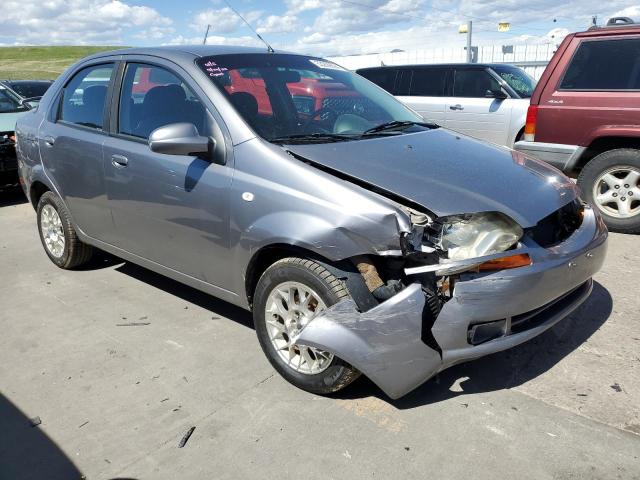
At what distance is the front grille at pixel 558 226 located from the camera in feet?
9.63

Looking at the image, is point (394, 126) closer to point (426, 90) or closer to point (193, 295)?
point (193, 295)

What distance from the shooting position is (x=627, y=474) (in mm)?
2357

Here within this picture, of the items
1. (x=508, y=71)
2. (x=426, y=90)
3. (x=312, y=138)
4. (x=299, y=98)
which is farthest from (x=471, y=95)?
(x=312, y=138)

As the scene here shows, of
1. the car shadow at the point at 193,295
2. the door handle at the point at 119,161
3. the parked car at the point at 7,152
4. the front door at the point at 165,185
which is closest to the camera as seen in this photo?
the front door at the point at 165,185

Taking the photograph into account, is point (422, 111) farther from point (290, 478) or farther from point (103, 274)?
point (290, 478)

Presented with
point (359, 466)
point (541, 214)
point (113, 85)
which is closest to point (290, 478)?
point (359, 466)

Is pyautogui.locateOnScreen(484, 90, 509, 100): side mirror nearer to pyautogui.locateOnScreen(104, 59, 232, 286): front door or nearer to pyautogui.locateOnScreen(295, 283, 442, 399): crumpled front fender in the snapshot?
pyautogui.locateOnScreen(104, 59, 232, 286): front door

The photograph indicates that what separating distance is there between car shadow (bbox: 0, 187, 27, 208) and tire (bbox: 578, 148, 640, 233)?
24.3ft

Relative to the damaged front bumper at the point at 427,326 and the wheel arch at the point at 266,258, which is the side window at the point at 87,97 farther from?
the damaged front bumper at the point at 427,326

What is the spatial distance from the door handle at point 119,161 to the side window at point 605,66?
14.3 ft

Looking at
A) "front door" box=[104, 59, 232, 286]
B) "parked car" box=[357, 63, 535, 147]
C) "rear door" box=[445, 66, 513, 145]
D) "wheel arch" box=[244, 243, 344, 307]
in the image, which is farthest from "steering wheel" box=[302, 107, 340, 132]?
"rear door" box=[445, 66, 513, 145]

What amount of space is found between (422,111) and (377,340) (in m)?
7.43

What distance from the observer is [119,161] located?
383cm

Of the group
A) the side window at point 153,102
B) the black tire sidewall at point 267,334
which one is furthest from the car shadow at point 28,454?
the side window at point 153,102
